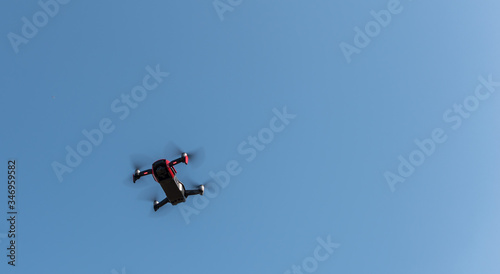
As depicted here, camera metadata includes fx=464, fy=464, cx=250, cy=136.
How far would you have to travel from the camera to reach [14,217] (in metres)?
30.2

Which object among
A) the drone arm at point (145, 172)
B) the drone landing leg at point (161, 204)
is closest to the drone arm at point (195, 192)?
the drone landing leg at point (161, 204)

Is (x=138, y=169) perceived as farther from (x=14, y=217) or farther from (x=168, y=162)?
(x=14, y=217)

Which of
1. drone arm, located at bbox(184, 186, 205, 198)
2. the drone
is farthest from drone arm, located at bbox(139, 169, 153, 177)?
drone arm, located at bbox(184, 186, 205, 198)

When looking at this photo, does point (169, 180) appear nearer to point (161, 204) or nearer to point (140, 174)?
point (140, 174)

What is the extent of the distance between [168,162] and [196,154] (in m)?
2.23

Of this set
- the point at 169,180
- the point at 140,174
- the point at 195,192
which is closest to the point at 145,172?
the point at 140,174

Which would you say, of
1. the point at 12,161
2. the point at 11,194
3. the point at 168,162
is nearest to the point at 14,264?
the point at 11,194

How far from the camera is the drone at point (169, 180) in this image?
1052 inches

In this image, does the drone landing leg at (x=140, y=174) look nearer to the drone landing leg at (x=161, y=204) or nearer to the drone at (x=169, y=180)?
the drone at (x=169, y=180)

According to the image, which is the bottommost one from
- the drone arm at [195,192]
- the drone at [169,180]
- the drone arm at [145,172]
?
the drone arm at [195,192]

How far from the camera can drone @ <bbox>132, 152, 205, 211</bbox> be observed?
2672cm

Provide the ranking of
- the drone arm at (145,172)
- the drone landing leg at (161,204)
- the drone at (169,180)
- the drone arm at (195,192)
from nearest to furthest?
the drone at (169,180) < the drone arm at (145,172) < the drone arm at (195,192) < the drone landing leg at (161,204)

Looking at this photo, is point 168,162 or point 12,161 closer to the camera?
point 168,162

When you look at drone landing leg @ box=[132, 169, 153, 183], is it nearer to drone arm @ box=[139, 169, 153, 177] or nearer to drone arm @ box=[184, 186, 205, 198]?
drone arm @ box=[139, 169, 153, 177]
